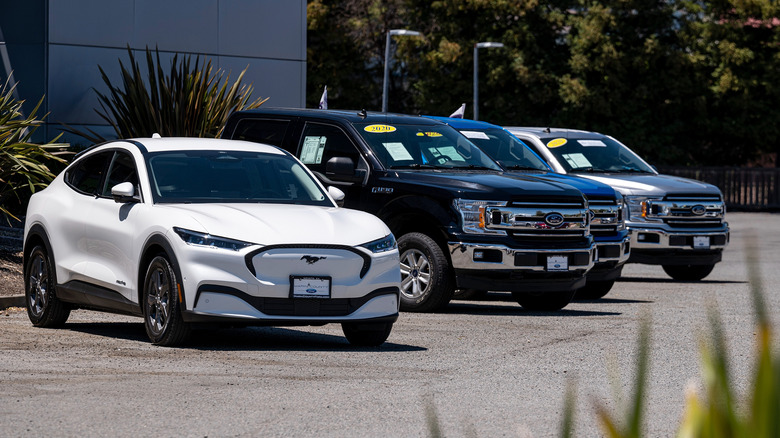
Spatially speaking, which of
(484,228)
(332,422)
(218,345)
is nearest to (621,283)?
(484,228)

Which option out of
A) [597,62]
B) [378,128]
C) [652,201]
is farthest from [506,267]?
[597,62]

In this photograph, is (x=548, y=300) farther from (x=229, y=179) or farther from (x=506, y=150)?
(x=229, y=179)

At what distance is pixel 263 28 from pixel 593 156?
881 centimetres

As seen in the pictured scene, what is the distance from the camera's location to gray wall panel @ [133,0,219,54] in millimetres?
22656

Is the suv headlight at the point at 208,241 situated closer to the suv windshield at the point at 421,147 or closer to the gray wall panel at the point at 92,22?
the suv windshield at the point at 421,147

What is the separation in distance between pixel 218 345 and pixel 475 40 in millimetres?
41881

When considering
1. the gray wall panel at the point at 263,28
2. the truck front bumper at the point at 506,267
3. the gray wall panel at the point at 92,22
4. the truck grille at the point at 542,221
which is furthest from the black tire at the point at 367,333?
the gray wall panel at the point at 263,28

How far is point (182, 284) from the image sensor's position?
9367mm

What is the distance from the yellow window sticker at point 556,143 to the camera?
1756cm

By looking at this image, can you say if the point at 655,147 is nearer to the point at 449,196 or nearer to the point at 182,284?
the point at 449,196

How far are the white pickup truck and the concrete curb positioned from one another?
7334mm

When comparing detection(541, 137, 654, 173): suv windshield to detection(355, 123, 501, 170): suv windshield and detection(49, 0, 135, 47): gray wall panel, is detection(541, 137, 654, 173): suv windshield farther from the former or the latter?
detection(49, 0, 135, 47): gray wall panel

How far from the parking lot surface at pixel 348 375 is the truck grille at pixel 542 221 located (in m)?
0.80

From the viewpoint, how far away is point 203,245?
9430 millimetres
